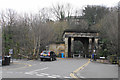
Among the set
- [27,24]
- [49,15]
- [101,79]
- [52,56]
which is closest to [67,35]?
[27,24]

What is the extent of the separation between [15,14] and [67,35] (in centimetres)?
1206

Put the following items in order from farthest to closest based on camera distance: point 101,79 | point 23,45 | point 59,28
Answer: point 59,28 < point 23,45 < point 101,79

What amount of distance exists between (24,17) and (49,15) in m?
22.6

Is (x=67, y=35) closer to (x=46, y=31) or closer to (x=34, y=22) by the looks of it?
(x=46, y=31)

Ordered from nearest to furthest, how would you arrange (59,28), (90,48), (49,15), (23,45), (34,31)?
1. (34,31)
2. (23,45)
3. (90,48)
4. (59,28)
5. (49,15)

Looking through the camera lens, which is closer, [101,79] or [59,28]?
[101,79]

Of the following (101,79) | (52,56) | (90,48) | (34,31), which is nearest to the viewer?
(101,79)

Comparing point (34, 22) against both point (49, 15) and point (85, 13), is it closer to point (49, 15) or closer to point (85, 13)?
point (49, 15)

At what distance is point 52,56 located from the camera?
28.6m

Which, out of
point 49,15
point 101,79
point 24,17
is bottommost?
point 101,79


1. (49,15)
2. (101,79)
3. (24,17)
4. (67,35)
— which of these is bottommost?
(101,79)

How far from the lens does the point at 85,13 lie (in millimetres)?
60406

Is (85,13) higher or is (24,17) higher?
(85,13)

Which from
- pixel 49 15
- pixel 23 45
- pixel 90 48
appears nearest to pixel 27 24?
pixel 23 45
